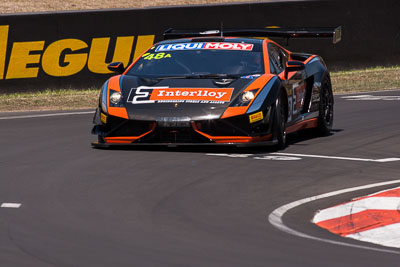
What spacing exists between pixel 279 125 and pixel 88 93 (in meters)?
8.34

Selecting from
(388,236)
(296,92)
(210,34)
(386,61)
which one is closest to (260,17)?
(386,61)

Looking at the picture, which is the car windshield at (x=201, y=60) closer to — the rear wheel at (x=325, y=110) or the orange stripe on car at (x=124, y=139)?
the orange stripe on car at (x=124, y=139)

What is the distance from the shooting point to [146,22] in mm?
18688

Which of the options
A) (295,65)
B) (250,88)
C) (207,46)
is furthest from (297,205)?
(207,46)

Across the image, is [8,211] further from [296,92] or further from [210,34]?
[210,34]

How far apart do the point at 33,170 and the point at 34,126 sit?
447 cm

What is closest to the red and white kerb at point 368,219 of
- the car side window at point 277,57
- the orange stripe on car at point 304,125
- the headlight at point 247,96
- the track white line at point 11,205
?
the track white line at point 11,205

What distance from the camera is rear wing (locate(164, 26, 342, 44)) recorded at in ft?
40.4

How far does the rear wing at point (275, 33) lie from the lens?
12328 mm

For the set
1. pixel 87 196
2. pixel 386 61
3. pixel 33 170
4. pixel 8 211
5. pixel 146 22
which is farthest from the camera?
pixel 386 61

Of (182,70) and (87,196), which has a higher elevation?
(182,70)

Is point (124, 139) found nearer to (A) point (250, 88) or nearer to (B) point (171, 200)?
(A) point (250, 88)

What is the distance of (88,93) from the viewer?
18109 millimetres

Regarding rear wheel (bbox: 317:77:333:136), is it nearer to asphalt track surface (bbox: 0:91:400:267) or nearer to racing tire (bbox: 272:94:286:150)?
asphalt track surface (bbox: 0:91:400:267)
